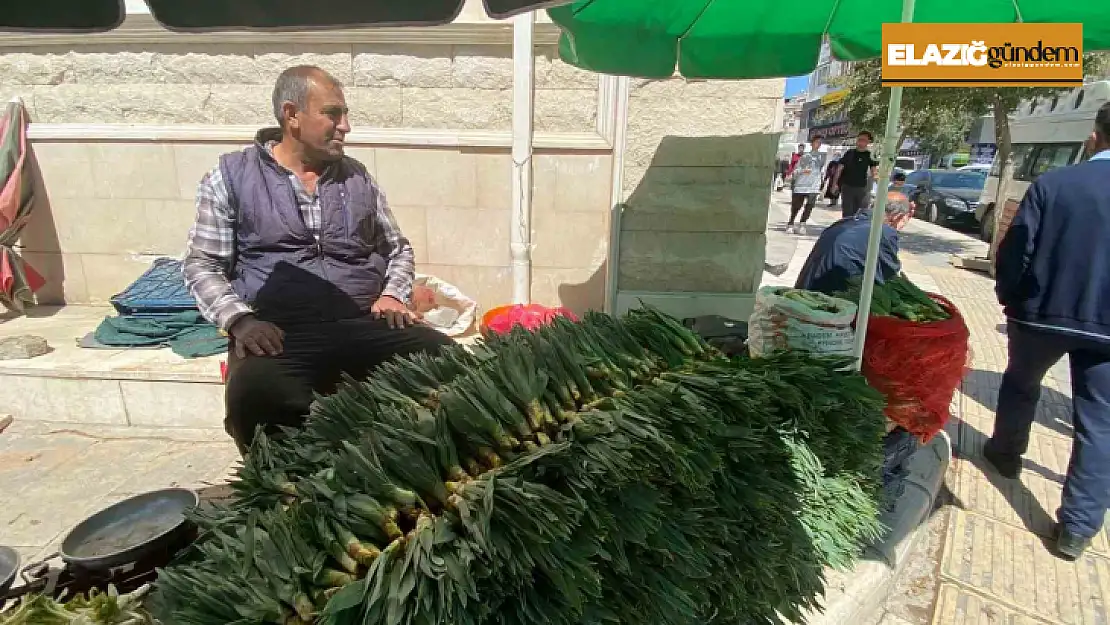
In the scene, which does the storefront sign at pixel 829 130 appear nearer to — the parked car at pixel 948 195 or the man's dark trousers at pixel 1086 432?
the parked car at pixel 948 195

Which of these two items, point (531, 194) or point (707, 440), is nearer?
point (707, 440)

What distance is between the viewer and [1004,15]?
222 centimetres

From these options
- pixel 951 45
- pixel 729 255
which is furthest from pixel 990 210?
pixel 951 45

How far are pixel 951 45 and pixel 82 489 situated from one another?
4.48 m

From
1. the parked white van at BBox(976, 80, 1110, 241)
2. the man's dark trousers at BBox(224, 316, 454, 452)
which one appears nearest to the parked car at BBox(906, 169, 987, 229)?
the parked white van at BBox(976, 80, 1110, 241)

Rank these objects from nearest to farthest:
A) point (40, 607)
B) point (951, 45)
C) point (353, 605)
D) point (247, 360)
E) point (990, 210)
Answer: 1. point (353, 605)
2. point (40, 607)
3. point (951, 45)
4. point (247, 360)
5. point (990, 210)

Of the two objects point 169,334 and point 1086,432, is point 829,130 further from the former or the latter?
point 169,334

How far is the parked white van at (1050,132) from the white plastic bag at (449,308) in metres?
8.44

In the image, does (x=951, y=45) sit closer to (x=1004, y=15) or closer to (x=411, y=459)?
(x=1004, y=15)

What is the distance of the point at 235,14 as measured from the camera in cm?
162

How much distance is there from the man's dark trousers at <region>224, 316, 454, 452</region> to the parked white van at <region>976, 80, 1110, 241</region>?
9627 mm

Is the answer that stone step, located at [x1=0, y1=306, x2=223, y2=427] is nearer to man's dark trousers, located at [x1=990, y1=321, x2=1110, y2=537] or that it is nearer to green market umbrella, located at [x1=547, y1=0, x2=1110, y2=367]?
green market umbrella, located at [x1=547, y1=0, x2=1110, y2=367]

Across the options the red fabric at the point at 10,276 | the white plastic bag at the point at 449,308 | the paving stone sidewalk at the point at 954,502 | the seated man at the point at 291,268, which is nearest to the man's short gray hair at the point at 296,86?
the seated man at the point at 291,268

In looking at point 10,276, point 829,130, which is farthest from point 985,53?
point 829,130
